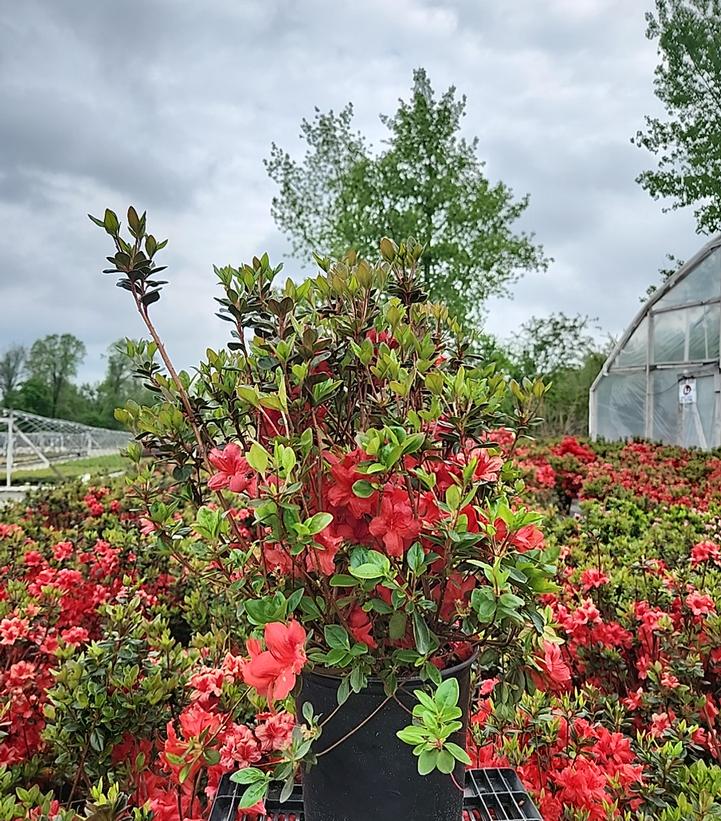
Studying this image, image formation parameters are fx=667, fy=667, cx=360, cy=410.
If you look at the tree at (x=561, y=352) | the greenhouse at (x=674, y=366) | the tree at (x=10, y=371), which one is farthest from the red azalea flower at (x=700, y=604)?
the tree at (x=10, y=371)

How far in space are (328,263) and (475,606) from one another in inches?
22.4

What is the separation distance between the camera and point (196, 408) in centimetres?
105

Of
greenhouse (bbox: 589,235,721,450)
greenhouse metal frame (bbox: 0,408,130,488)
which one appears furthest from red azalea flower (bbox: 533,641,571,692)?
greenhouse metal frame (bbox: 0,408,130,488)

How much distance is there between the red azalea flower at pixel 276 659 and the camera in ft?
2.57

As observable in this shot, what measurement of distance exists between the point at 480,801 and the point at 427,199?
1508cm

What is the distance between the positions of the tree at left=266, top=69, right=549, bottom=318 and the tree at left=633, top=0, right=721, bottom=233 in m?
3.47

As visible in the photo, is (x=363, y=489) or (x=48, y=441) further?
(x=48, y=441)

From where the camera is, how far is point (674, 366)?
10.4 m

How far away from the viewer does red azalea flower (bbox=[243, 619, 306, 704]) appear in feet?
2.57

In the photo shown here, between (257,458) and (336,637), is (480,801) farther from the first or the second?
(257,458)

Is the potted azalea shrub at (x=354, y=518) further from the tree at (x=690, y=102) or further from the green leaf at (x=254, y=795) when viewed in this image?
the tree at (x=690, y=102)

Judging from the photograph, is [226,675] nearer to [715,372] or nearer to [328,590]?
[328,590]

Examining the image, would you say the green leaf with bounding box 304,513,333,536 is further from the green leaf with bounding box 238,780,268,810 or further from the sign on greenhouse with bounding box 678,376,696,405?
the sign on greenhouse with bounding box 678,376,696,405

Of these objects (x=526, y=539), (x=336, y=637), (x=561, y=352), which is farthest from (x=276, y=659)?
(x=561, y=352)
